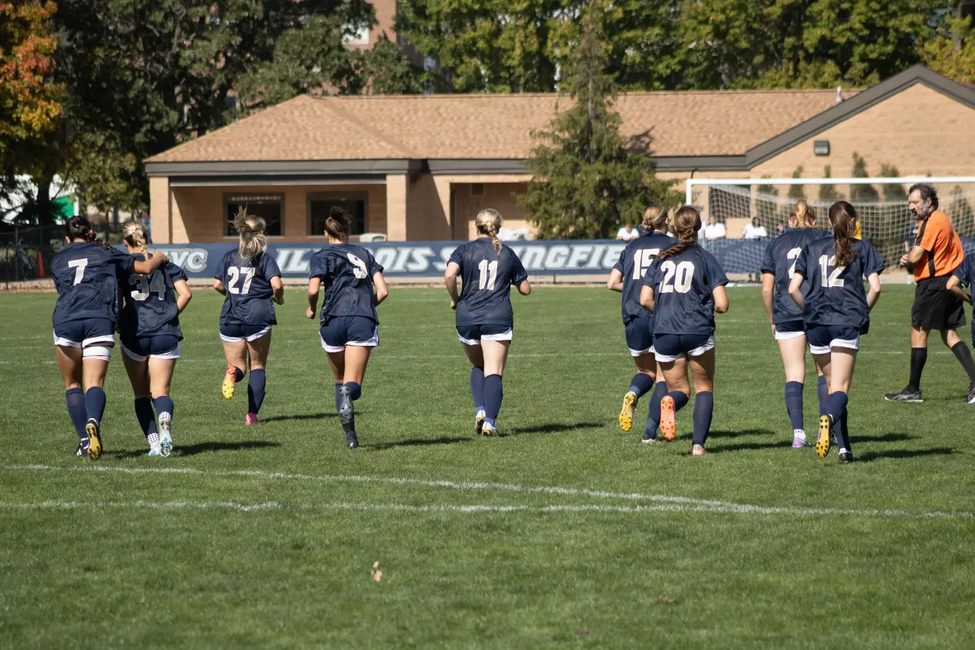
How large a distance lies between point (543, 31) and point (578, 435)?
162 ft

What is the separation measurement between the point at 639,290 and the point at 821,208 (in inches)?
1231

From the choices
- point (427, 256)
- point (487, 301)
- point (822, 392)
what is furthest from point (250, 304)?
point (427, 256)

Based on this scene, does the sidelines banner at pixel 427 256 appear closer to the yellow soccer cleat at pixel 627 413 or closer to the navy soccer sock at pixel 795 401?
the yellow soccer cleat at pixel 627 413

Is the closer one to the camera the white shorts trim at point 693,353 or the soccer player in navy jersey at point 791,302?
the white shorts trim at point 693,353

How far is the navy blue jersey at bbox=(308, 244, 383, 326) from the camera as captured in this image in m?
10.1

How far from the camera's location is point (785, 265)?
A: 9.88 m

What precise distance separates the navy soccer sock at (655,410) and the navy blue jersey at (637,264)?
24.0 inches

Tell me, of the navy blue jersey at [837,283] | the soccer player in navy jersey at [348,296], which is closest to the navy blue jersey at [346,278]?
the soccer player in navy jersey at [348,296]

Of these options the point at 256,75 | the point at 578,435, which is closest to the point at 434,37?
the point at 256,75

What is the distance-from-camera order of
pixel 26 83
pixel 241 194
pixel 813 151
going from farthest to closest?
pixel 241 194 < pixel 813 151 < pixel 26 83

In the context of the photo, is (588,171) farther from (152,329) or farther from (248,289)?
(152,329)

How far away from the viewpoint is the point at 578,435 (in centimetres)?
1093

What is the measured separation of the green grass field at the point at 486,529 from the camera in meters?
5.56

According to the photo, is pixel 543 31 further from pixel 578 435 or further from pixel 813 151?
pixel 578 435
